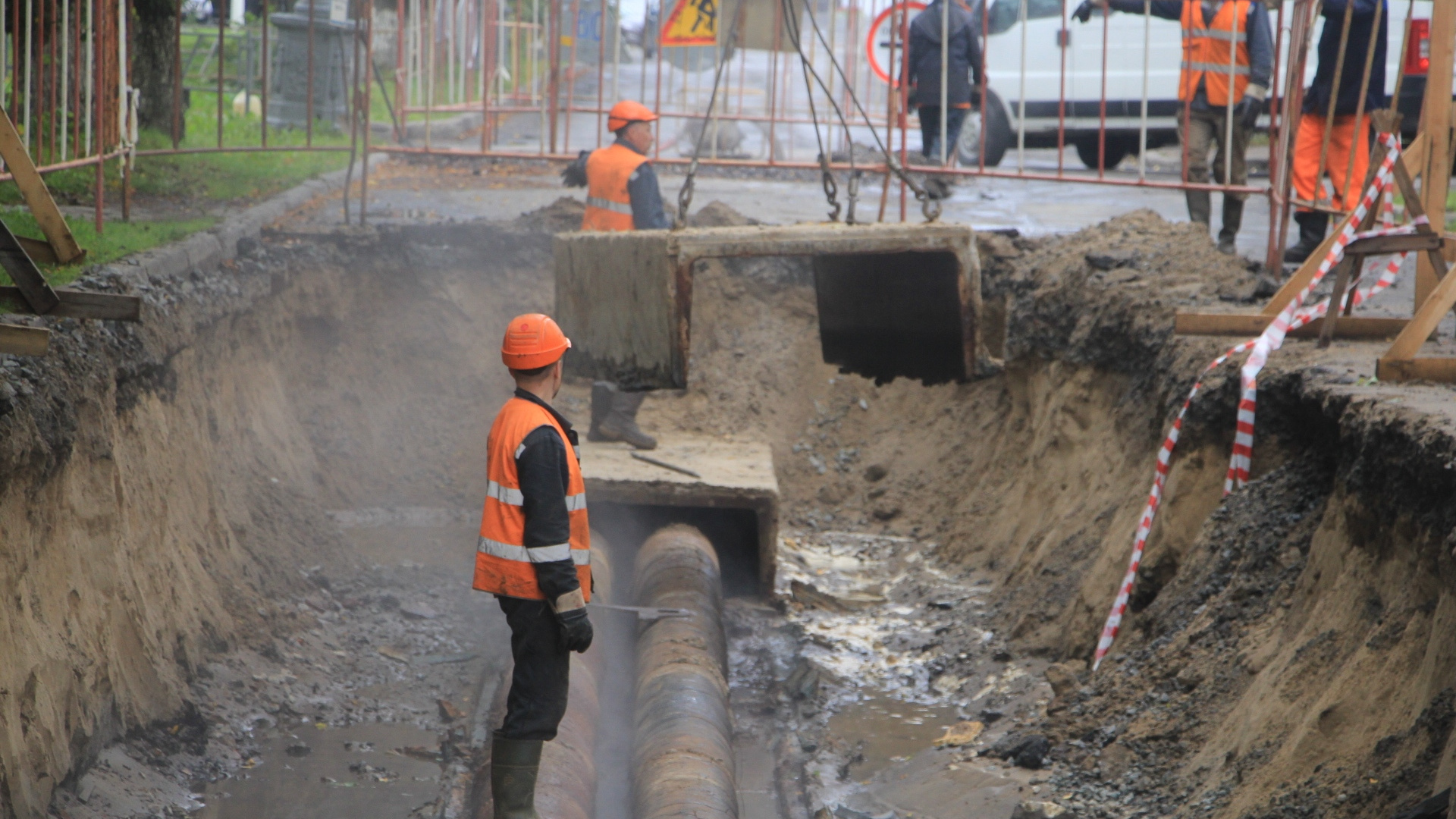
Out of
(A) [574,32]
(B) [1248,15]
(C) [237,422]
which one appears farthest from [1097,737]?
(A) [574,32]

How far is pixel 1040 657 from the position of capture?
5.47m

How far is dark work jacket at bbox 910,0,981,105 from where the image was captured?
9.93 m

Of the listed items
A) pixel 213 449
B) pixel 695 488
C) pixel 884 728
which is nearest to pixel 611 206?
pixel 695 488

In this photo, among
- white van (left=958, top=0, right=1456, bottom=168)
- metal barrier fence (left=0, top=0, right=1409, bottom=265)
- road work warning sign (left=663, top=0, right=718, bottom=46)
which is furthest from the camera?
white van (left=958, top=0, right=1456, bottom=168)

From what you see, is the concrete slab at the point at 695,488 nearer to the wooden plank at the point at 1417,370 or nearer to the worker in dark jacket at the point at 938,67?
the wooden plank at the point at 1417,370

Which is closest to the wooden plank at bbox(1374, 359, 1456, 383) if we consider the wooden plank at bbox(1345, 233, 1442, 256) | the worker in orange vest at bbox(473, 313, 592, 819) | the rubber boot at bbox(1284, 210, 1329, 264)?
the wooden plank at bbox(1345, 233, 1442, 256)

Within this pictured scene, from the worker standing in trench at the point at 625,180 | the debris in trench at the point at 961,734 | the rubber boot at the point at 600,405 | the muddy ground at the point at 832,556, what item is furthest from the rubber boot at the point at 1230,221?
the debris in trench at the point at 961,734

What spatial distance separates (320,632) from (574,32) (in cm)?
517

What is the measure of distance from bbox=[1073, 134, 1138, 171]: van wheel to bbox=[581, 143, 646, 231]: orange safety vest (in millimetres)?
6915

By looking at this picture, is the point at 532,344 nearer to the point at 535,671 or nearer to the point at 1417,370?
the point at 535,671

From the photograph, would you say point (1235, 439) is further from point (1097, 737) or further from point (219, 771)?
point (219, 771)

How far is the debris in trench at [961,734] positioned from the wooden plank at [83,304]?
321cm

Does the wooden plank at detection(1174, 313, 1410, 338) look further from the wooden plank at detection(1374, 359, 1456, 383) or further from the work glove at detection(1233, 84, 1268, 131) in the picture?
the work glove at detection(1233, 84, 1268, 131)

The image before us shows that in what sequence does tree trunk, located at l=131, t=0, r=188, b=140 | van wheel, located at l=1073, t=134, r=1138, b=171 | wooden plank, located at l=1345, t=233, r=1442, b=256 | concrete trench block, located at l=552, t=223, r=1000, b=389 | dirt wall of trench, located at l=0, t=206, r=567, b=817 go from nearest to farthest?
dirt wall of trench, located at l=0, t=206, r=567, b=817 → wooden plank, located at l=1345, t=233, r=1442, b=256 → concrete trench block, located at l=552, t=223, r=1000, b=389 → tree trunk, located at l=131, t=0, r=188, b=140 → van wheel, located at l=1073, t=134, r=1138, b=171
